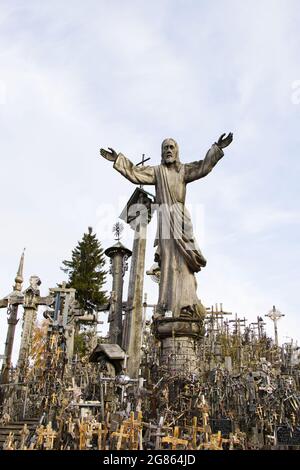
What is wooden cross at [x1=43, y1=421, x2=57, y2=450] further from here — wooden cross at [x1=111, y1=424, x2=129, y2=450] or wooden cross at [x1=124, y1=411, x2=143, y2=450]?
wooden cross at [x1=124, y1=411, x2=143, y2=450]

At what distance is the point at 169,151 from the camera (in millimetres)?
12086

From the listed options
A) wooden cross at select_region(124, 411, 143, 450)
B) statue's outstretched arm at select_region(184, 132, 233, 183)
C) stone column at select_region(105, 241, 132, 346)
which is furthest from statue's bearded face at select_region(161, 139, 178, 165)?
wooden cross at select_region(124, 411, 143, 450)

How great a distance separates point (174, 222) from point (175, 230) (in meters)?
0.25

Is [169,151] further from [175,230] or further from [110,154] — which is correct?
[175,230]

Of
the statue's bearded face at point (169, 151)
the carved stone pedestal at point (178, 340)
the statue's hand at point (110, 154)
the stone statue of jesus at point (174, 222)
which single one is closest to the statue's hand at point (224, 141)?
the stone statue of jesus at point (174, 222)

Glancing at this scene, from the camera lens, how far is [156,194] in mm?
12055

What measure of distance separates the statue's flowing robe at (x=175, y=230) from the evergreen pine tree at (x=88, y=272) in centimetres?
1245

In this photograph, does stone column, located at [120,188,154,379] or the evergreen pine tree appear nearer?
stone column, located at [120,188,154,379]

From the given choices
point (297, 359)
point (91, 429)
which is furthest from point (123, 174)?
point (297, 359)

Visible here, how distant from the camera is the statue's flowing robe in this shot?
1070 cm

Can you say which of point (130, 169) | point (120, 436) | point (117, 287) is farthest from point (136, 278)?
point (120, 436)

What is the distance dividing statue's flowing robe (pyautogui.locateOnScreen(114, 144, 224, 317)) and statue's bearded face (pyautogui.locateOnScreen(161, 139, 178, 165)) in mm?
187

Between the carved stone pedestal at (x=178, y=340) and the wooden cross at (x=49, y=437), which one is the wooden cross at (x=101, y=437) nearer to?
the wooden cross at (x=49, y=437)
